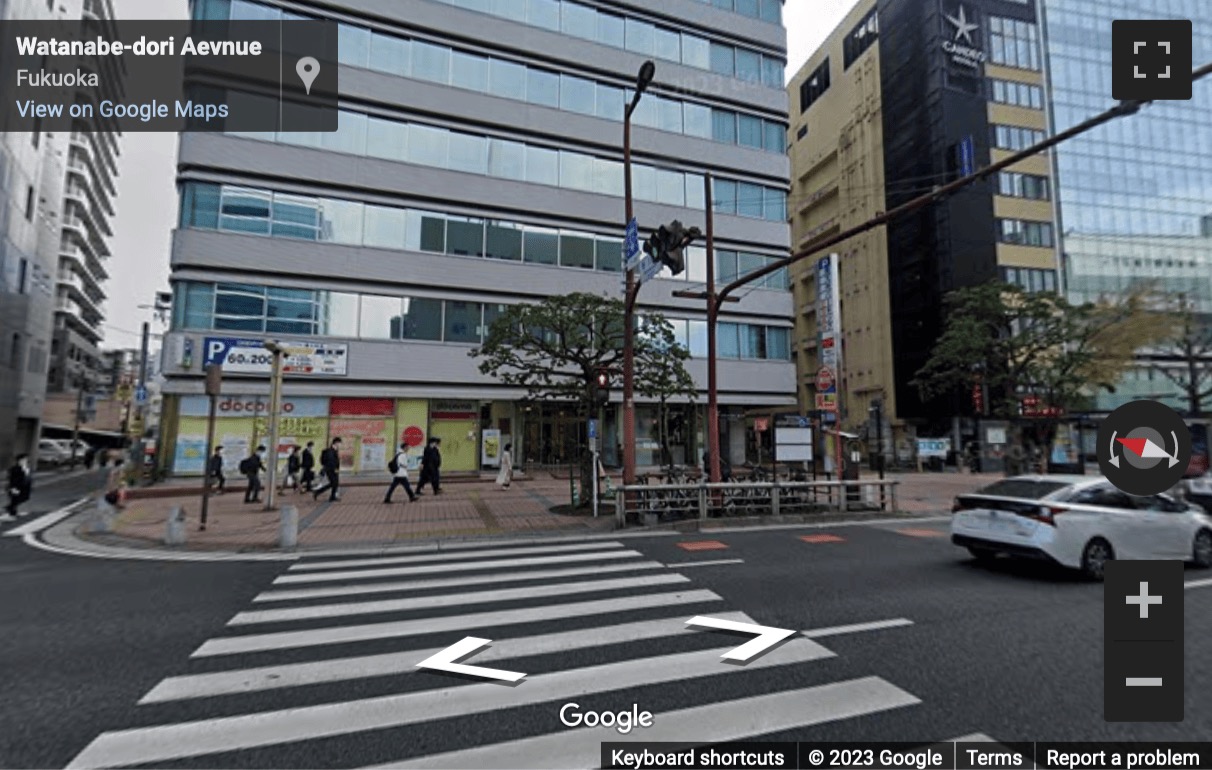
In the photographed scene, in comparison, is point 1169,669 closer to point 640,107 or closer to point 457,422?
point 457,422

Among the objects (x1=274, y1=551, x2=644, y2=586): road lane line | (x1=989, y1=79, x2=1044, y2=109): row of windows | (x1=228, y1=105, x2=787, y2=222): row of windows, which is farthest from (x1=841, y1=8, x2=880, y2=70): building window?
(x1=274, y1=551, x2=644, y2=586): road lane line

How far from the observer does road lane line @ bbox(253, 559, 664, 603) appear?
22.5ft

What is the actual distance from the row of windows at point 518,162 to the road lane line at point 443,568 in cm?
2187

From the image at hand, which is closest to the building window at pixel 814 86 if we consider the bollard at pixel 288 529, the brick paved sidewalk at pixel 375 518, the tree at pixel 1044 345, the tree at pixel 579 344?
the tree at pixel 1044 345

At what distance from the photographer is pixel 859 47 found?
46.9 meters

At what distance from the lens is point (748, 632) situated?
5.32m

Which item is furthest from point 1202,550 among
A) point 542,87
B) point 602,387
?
point 542,87

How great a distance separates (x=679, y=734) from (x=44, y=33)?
155 ft

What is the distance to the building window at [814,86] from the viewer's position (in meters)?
52.0

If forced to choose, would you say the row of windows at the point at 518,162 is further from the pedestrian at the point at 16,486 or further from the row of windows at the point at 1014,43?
the row of windows at the point at 1014,43

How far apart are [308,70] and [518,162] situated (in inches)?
370

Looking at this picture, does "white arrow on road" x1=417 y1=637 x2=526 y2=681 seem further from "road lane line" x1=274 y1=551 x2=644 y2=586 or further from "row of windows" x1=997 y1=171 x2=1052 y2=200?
"row of windows" x1=997 y1=171 x2=1052 y2=200

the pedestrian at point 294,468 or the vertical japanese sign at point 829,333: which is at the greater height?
the vertical japanese sign at point 829,333

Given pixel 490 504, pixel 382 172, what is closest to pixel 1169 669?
pixel 490 504
